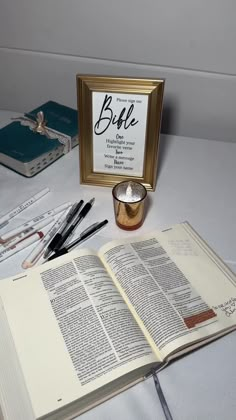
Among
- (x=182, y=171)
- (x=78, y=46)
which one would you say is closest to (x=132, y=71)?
(x=78, y=46)

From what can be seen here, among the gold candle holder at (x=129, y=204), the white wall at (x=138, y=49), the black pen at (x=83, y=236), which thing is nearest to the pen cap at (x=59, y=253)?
the black pen at (x=83, y=236)

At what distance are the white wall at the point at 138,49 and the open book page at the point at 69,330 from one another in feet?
1.50

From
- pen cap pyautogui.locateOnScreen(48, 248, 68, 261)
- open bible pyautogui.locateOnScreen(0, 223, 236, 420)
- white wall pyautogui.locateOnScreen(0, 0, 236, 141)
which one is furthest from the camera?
white wall pyautogui.locateOnScreen(0, 0, 236, 141)

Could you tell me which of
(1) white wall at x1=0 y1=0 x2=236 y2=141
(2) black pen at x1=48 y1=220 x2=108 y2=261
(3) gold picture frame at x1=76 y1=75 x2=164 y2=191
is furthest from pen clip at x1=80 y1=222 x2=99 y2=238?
(1) white wall at x1=0 y1=0 x2=236 y2=141

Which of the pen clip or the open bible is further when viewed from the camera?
the pen clip

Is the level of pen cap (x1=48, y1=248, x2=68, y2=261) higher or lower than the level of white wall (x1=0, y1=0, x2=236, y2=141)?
lower

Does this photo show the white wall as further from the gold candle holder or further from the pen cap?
the pen cap

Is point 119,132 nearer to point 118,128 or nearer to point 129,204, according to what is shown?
point 118,128

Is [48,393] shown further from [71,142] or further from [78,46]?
[78,46]

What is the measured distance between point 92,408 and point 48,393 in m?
0.06

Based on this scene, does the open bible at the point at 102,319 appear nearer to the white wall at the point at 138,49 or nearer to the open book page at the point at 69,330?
the open book page at the point at 69,330

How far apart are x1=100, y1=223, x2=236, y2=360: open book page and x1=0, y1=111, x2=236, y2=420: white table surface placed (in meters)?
0.03

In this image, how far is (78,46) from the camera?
81cm

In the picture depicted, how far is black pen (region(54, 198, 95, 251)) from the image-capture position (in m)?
0.62
